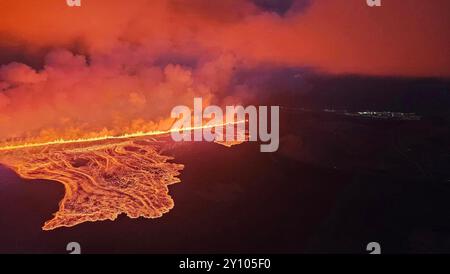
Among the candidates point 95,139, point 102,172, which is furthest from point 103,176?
point 95,139

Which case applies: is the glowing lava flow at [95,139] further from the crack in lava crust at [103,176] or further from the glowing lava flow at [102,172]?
the crack in lava crust at [103,176]

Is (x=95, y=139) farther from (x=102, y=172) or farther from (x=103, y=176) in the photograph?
(x=103, y=176)

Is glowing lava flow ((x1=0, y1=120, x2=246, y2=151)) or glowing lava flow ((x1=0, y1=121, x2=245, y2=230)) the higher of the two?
glowing lava flow ((x1=0, y1=120, x2=246, y2=151))

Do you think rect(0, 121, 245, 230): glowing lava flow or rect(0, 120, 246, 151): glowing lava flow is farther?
rect(0, 120, 246, 151): glowing lava flow

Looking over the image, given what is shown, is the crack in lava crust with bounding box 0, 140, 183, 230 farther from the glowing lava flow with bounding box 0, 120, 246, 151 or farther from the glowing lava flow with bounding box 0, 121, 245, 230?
the glowing lava flow with bounding box 0, 120, 246, 151

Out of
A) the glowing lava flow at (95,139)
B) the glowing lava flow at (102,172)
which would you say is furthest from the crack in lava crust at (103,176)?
the glowing lava flow at (95,139)

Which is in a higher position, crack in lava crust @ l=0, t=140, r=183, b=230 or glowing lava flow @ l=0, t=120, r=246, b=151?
glowing lava flow @ l=0, t=120, r=246, b=151

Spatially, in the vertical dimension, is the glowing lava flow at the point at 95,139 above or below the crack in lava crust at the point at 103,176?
above

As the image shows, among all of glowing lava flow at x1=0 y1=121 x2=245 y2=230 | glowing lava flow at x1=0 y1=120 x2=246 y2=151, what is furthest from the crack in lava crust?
glowing lava flow at x1=0 y1=120 x2=246 y2=151
